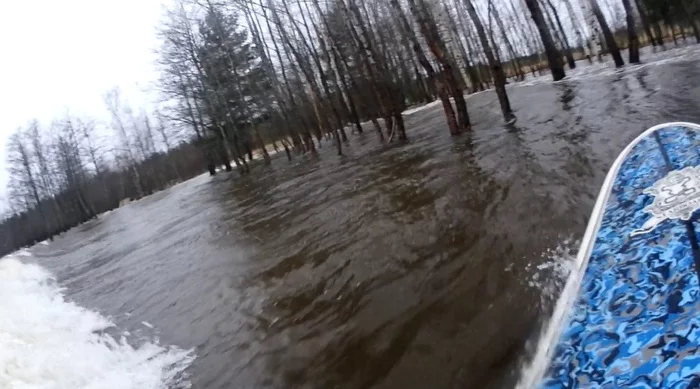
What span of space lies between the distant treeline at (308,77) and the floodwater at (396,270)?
15.4ft

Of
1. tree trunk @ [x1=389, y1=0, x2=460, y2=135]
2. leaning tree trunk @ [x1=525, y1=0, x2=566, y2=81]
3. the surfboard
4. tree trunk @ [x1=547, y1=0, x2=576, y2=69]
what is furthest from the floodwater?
tree trunk @ [x1=547, y1=0, x2=576, y2=69]

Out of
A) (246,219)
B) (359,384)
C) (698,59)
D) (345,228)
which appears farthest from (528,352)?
(698,59)

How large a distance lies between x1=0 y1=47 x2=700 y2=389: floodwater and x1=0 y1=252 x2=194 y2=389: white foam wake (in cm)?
11

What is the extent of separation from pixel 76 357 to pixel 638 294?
6.21 m

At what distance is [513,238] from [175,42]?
31.8 meters

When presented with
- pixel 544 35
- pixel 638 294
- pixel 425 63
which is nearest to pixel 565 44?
pixel 544 35

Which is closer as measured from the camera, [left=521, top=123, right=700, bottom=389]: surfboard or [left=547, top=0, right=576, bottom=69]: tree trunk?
[left=521, top=123, right=700, bottom=389]: surfboard

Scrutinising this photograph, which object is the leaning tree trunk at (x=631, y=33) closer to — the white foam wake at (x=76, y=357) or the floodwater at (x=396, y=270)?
the floodwater at (x=396, y=270)

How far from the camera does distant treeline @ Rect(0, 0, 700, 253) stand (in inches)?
805

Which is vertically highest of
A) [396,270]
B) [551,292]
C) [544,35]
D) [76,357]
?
[544,35]

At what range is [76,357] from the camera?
6.57 metres

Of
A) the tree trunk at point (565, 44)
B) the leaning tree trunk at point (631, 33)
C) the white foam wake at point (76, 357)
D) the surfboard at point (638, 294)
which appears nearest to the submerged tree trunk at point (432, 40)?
the surfboard at point (638, 294)

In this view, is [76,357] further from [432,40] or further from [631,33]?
[631,33]

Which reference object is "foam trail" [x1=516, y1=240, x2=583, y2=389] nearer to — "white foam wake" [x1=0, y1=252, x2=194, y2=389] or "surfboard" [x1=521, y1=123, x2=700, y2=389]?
"surfboard" [x1=521, y1=123, x2=700, y2=389]
